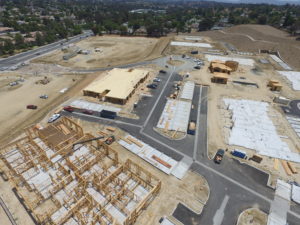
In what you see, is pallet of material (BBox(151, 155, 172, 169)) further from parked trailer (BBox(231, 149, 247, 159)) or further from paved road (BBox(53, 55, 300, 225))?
parked trailer (BBox(231, 149, 247, 159))

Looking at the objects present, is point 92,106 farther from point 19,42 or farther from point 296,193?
point 19,42

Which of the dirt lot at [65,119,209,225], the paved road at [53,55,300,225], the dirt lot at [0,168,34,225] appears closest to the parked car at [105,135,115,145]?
the paved road at [53,55,300,225]

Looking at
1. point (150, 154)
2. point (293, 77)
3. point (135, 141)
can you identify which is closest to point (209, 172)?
point (150, 154)

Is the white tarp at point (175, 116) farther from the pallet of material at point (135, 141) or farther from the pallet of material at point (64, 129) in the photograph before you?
the pallet of material at point (64, 129)

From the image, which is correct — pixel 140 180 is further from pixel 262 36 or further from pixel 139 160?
pixel 262 36

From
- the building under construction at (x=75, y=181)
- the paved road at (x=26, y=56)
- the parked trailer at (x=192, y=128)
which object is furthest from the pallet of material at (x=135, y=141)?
the paved road at (x=26, y=56)
